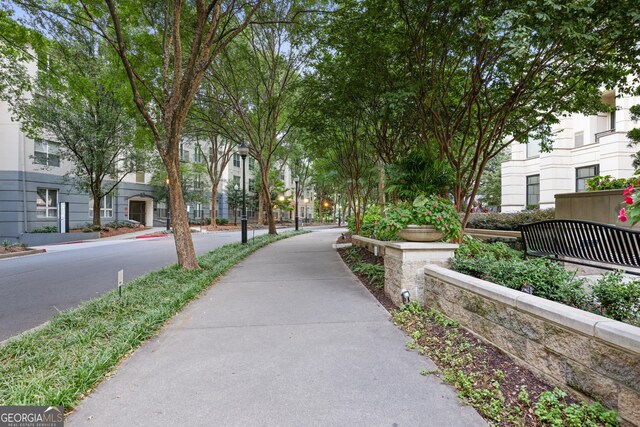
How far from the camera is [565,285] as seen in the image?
135 inches

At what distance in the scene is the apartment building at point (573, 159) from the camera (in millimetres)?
15289

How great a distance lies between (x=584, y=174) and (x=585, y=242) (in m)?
17.3

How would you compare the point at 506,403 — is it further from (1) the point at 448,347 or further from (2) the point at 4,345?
(2) the point at 4,345

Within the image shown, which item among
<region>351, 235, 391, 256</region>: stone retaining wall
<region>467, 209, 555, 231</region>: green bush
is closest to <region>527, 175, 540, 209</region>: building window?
<region>467, 209, 555, 231</region>: green bush

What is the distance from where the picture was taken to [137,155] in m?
23.0

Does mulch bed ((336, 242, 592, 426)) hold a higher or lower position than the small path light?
lower

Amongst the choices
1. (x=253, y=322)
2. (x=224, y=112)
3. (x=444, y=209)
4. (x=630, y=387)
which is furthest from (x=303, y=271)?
(x=224, y=112)

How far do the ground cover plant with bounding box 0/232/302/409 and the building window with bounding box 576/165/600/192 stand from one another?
20626mm

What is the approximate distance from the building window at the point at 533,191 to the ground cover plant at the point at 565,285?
19.4 meters

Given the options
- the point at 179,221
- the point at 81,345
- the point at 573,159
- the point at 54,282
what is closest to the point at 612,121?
the point at 573,159

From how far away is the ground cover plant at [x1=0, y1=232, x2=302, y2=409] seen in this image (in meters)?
2.74

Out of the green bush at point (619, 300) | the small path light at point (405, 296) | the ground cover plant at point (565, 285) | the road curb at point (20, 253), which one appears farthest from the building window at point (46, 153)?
the green bush at point (619, 300)

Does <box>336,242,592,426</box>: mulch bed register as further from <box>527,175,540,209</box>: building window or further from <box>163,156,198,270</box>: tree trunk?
<box>527,175,540,209</box>: building window

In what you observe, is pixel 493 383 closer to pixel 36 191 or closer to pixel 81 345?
pixel 81 345
